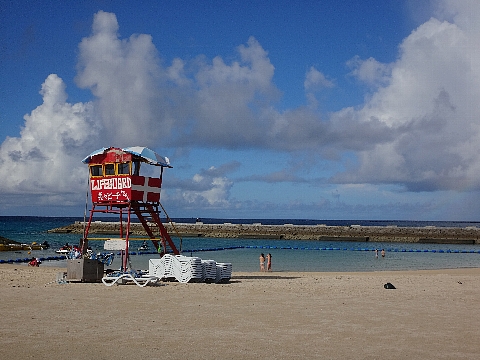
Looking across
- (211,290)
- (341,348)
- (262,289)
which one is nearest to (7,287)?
(211,290)

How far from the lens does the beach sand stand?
30.1 feet

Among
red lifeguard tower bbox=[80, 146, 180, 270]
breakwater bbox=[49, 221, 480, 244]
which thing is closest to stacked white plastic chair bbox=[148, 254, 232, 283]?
red lifeguard tower bbox=[80, 146, 180, 270]

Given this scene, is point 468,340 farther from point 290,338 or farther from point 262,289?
point 262,289

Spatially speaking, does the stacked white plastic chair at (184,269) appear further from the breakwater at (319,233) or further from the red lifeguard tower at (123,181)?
the breakwater at (319,233)

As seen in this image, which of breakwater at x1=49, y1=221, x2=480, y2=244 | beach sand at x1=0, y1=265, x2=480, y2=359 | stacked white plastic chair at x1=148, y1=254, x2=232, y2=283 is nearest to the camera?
beach sand at x1=0, y1=265, x2=480, y2=359

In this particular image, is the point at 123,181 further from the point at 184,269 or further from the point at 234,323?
the point at 234,323

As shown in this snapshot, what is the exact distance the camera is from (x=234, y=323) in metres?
11.7

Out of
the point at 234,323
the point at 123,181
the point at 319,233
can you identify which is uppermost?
the point at 123,181

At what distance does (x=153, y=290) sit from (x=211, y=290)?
1.94 m


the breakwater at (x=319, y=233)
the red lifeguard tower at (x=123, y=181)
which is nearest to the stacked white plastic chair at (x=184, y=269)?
the red lifeguard tower at (x=123, y=181)

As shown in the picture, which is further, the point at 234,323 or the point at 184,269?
the point at 184,269

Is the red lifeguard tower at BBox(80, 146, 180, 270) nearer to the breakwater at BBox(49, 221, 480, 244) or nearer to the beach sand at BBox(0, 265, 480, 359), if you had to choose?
the beach sand at BBox(0, 265, 480, 359)

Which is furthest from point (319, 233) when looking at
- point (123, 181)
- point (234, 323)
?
point (234, 323)

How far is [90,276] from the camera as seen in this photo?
20.0 metres
